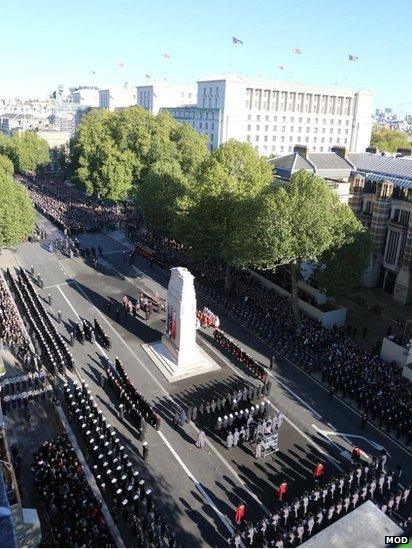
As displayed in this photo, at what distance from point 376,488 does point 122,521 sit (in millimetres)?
9465

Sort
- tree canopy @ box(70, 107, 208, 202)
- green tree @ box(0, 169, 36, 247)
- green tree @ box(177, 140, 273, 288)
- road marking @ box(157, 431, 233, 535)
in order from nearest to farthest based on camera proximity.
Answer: road marking @ box(157, 431, 233, 535), green tree @ box(177, 140, 273, 288), green tree @ box(0, 169, 36, 247), tree canopy @ box(70, 107, 208, 202)

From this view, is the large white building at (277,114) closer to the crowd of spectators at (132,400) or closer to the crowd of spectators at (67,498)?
the crowd of spectators at (132,400)

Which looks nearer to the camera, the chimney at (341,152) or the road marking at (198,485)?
the road marking at (198,485)

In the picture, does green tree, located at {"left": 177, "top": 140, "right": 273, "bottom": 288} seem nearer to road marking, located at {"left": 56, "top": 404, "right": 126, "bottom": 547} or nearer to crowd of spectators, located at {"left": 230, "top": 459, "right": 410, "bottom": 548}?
road marking, located at {"left": 56, "top": 404, "right": 126, "bottom": 547}

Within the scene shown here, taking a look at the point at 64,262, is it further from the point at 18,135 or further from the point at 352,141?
the point at 352,141

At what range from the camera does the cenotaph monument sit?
79.7 ft

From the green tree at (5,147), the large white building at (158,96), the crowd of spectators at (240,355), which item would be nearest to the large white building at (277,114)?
the large white building at (158,96)

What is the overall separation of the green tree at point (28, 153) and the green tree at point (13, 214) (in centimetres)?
4494

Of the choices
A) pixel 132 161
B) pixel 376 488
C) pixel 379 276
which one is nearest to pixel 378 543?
pixel 376 488

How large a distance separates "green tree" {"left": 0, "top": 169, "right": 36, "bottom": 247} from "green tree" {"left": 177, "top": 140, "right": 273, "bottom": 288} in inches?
530

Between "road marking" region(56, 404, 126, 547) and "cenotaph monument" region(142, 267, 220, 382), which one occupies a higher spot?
"cenotaph monument" region(142, 267, 220, 382)

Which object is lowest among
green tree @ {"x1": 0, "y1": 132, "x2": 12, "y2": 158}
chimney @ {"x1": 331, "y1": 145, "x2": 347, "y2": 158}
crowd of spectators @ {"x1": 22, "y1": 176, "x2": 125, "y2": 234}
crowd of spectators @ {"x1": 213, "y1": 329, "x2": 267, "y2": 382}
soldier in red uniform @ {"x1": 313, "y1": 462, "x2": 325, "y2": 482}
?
soldier in red uniform @ {"x1": 313, "y1": 462, "x2": 325, "y2": 482}

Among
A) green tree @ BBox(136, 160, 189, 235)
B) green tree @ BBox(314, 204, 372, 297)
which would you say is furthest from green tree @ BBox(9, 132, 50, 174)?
green tree @ BBox(314, 204, 372, 297)

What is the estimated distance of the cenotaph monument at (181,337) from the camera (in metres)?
24.3
